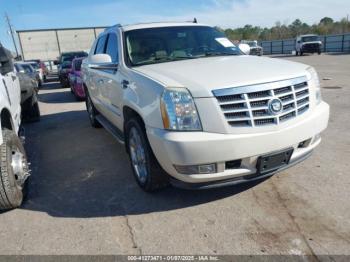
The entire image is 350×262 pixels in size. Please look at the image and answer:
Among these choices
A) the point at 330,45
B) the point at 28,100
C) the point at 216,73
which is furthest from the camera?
the point at 330,45

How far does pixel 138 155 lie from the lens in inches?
151

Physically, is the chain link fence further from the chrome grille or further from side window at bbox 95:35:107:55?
the chrome grille

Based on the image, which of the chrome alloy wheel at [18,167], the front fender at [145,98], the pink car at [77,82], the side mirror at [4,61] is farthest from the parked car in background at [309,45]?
the chrome alloy wheel at [18,167]

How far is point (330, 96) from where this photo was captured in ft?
30.0

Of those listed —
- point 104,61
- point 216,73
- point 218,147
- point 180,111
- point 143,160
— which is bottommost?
point 143,160

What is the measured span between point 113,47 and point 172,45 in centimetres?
89

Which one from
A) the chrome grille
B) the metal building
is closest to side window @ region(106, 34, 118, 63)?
the chrome grille

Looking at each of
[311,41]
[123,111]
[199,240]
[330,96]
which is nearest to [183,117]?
[199,240]

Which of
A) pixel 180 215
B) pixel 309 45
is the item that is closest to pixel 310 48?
pixel 309 45

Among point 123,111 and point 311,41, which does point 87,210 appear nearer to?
point 123,111

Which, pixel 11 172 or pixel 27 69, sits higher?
pixel 27 69

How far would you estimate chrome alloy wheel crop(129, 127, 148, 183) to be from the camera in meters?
A: 3.68

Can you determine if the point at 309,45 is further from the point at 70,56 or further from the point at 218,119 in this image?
the point at 218,119

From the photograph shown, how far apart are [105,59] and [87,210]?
1.88m
